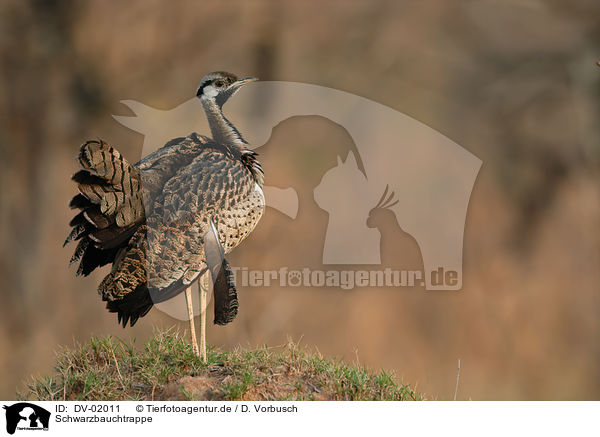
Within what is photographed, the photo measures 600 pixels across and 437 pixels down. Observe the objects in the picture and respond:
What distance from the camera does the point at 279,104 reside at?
388 centimetres

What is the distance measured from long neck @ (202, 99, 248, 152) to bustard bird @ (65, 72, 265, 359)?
55 mm

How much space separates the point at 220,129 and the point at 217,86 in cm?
16

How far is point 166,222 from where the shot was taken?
7.20 feet

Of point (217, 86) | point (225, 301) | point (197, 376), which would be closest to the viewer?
point (225, 301)

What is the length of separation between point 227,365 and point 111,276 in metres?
0.54

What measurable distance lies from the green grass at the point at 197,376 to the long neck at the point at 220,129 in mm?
792

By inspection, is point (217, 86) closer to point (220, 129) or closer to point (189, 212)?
point (220, 129)

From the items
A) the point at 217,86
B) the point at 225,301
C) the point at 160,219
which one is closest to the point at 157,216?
the point at 160,219

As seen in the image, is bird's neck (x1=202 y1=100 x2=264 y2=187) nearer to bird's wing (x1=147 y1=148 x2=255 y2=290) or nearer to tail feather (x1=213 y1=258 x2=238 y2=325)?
bird's wing (x1=147 y1=148 x2=255 y2=290)
